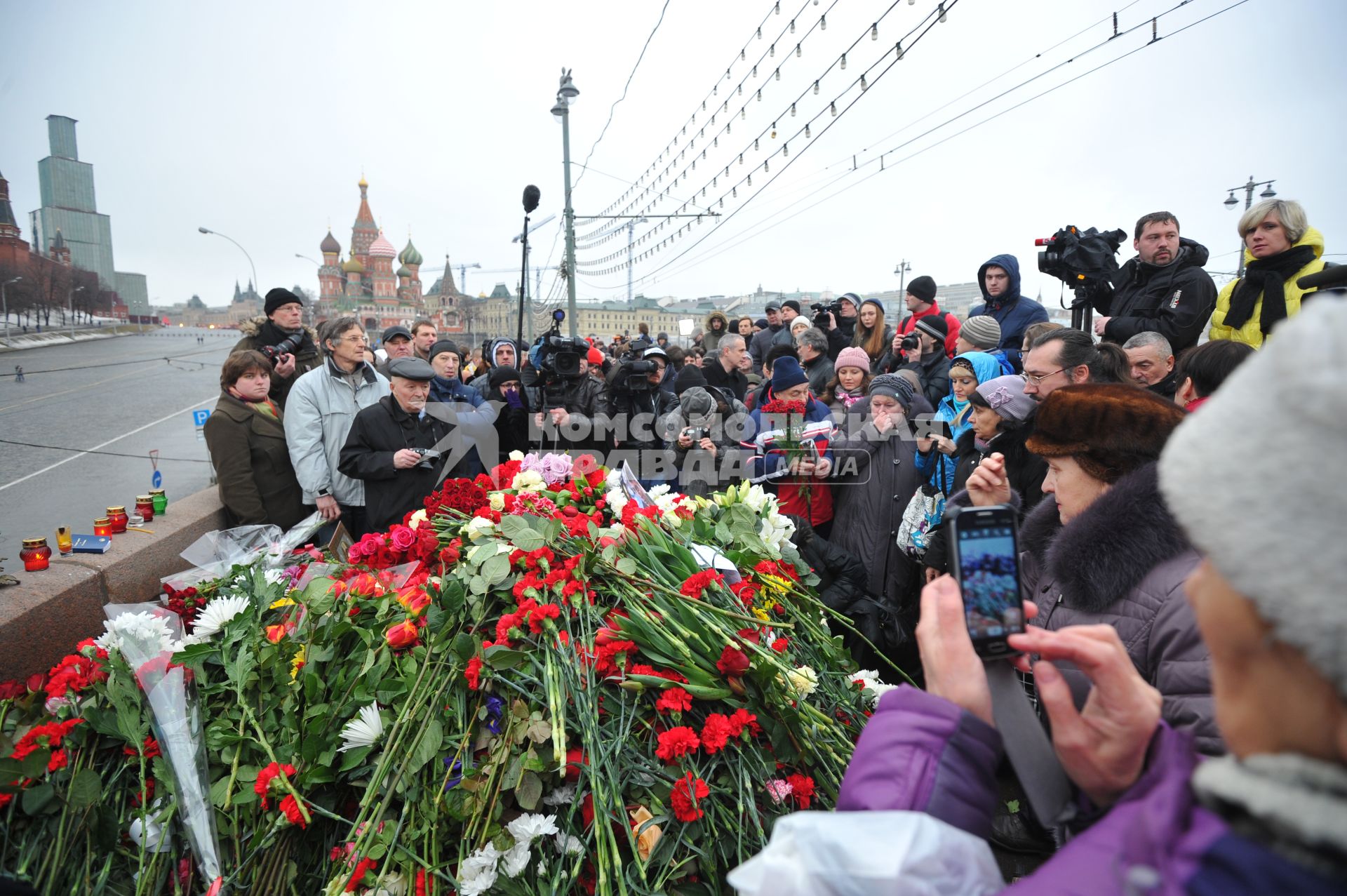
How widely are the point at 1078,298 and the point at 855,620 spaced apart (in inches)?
109

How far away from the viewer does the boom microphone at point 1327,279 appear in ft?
Result: 9.24

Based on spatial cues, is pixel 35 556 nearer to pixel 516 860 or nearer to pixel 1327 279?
pixel 516 860

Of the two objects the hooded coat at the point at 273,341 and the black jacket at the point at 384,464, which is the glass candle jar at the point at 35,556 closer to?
the black jacket at the point at 384,464

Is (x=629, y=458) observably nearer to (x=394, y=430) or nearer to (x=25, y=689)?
(x=394, y=430)

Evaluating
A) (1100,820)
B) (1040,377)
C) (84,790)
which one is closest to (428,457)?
(84,790)

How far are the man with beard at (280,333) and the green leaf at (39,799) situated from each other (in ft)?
12.9

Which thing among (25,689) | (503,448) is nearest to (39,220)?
(503,448)

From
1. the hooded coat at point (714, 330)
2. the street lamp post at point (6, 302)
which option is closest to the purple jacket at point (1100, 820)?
the street lamp post at point (6, 302)

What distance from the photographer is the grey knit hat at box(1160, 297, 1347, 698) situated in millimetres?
480

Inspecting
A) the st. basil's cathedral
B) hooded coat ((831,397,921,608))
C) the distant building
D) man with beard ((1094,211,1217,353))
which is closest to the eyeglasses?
hooded coat ((831,397,921,608))

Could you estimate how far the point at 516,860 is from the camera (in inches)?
Result: 56.8

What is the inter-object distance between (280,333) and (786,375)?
393 centimetres

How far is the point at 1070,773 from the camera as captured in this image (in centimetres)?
96

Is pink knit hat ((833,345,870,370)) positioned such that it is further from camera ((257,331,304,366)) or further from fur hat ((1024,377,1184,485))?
camera ((257,331,304,366))
